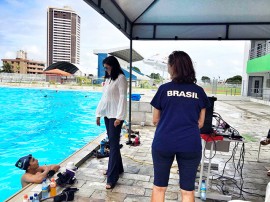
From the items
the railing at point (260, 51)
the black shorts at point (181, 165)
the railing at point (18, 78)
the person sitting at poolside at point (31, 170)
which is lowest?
the person sitting at poolside at point (31, 170)

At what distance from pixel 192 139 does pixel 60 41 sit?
342ft

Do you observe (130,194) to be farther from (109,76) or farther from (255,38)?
(255,38)

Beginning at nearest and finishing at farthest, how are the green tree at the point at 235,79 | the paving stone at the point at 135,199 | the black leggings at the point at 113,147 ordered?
the paving stone at the point at 135,199 < the black leggings at the point at 113,147 < the green tree at the point at 235,79

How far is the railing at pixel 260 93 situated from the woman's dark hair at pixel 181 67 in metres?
22.7

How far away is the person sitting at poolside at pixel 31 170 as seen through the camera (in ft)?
10.9

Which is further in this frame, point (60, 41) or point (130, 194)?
point (60, 41)

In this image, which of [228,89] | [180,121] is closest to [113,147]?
[180,121]

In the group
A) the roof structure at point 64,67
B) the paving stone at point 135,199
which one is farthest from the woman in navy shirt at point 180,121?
the roof structure at point 64,67

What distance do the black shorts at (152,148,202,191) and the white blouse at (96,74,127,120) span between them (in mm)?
1239

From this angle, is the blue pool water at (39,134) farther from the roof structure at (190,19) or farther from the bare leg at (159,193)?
the roof structure at (190,19)

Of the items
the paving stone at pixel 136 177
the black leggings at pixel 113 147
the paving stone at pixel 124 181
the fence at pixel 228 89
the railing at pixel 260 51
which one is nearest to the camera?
the black leggings at pixel 113 147

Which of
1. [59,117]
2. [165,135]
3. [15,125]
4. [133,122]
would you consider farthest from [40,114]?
[165,135]

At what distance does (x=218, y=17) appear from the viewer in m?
4.71

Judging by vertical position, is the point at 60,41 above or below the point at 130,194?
above
